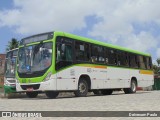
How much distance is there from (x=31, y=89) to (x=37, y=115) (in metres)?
9.42

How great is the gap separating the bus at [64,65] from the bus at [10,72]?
178 centimetres

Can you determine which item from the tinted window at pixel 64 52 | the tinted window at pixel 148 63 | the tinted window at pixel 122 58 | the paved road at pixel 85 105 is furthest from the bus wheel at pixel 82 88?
the tinted window at pixel 148 63

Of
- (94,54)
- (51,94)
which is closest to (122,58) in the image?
(94,54)

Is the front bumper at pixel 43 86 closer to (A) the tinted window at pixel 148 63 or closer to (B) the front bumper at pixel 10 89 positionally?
(B) the front bumper at pixel 10 89

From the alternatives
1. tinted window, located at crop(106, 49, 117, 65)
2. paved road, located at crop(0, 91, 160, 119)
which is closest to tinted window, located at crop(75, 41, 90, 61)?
tinted window, located at crop(106, 49, 117, 65)

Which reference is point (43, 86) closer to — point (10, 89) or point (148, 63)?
point (10, 89)

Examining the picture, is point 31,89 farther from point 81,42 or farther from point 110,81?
point 110,81

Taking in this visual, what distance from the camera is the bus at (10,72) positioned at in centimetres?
2217

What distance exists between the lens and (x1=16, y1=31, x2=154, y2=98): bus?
57.6ft

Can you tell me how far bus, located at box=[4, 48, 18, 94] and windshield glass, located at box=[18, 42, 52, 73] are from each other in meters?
3.68

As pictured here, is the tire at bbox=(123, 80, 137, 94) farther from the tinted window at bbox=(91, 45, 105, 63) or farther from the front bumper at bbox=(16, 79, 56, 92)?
the front bumper at bbox=(16, 79, 56, 92)

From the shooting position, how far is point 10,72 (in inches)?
893

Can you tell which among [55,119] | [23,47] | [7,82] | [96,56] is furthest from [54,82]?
[55,119]

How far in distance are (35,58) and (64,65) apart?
145 centimetres
